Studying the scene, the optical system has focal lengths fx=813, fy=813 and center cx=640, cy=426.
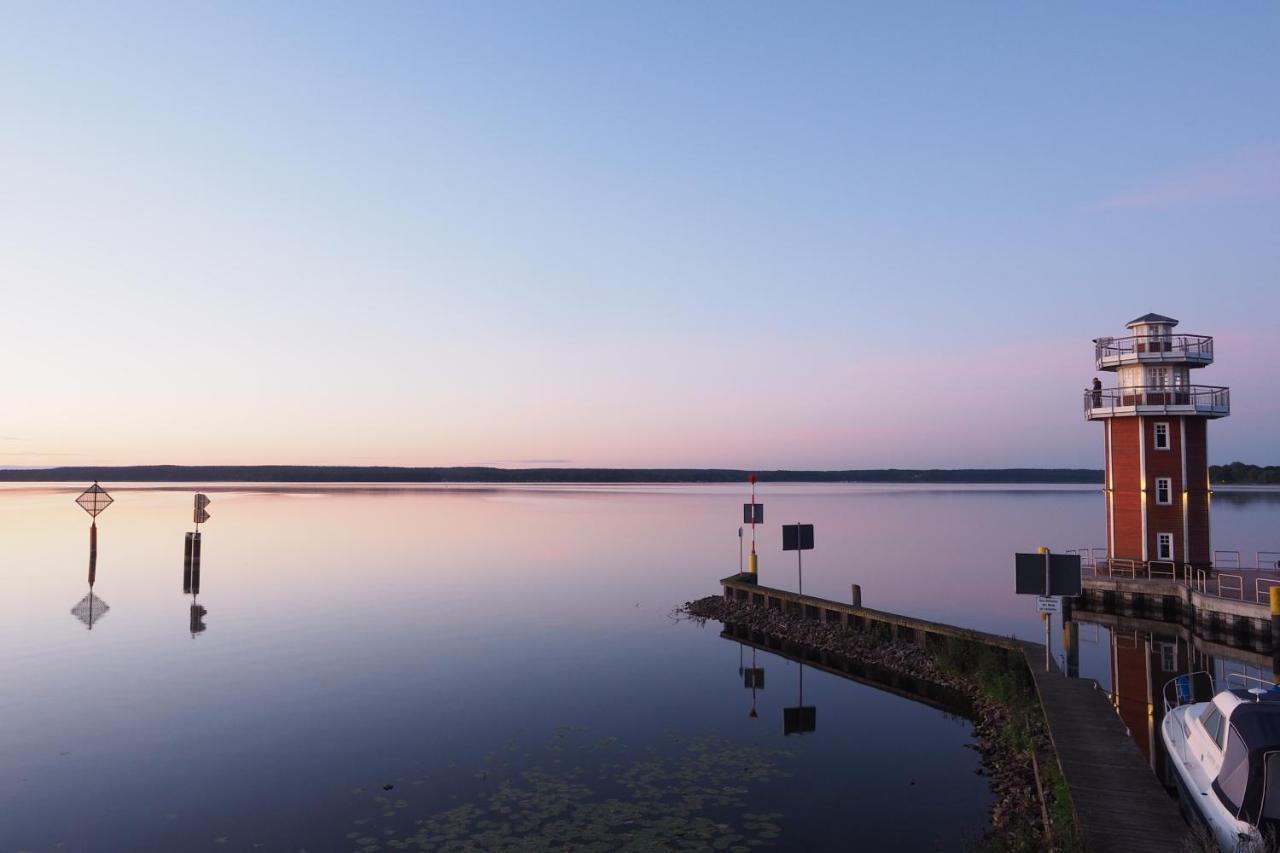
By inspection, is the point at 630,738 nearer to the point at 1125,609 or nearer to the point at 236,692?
the point at 236,692

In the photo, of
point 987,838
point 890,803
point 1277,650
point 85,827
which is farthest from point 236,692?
point 1277,650

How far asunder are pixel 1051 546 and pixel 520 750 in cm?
7312

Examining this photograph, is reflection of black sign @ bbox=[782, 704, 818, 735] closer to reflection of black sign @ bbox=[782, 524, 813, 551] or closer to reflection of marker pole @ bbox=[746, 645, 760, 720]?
reflection of marker pole @ bbox=[746, 645, 760, 720]

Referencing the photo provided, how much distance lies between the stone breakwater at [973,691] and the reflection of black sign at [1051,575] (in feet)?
11.3

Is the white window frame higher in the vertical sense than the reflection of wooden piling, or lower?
higher

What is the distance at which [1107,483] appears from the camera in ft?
145

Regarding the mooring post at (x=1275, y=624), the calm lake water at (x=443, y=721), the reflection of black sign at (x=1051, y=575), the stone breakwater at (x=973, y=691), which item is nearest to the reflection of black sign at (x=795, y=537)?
the stone breakwater at (x=973, y=691)

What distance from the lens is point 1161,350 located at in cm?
4250

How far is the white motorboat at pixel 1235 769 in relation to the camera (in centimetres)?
1315

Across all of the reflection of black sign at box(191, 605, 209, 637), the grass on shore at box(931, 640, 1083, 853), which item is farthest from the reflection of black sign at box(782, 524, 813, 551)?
the reflection of black sign at box(191, 605, 209, 637)

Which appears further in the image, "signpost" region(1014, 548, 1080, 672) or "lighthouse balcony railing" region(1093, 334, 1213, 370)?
"lighthouse balcony railing" region(1093, 334, 1213, 370)

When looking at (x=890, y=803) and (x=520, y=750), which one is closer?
(x=890, y=803)

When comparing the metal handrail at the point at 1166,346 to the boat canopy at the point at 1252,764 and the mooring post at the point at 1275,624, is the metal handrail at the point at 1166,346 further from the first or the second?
the boat canopy at the point at 1252,764

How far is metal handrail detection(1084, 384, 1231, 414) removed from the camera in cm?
4128
